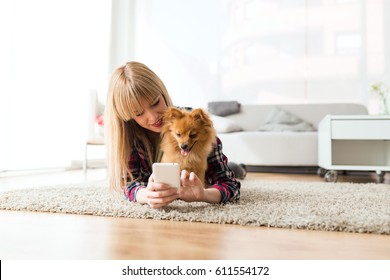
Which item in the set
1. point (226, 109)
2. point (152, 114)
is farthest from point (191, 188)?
point (226, 109)

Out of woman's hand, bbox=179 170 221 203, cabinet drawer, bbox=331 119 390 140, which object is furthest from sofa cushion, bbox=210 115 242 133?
woman's hand, bbox=179 170 221 203

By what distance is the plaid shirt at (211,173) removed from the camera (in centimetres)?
148

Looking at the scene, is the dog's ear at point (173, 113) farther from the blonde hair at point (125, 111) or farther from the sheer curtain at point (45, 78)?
the sheer curtain at point (45, 78)

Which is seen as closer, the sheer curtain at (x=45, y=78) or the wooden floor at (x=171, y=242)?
the wooden floor at (x=171, y=242)

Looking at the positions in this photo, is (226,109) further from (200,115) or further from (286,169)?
(200,115)

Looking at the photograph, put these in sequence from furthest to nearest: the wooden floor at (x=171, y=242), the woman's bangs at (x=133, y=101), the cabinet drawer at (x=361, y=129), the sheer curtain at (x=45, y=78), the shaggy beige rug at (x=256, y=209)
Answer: the sheer curtain at (x=45, y=78)
the cabinet drawer at (x=361, y=129)
the woman's bangs at (x=133, y=101)
the shaggy beige rug at (x=256, y=209)
the wooden floor at (x=171, y=242)

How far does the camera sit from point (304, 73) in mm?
4820

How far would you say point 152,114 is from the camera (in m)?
1.45

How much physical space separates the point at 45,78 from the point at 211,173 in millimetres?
2845

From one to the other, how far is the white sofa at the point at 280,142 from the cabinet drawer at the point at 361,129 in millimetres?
770

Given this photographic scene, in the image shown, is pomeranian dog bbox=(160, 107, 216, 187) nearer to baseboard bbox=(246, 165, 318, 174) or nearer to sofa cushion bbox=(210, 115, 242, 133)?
sofa cushion bbox=(210, 115, 242, 133)

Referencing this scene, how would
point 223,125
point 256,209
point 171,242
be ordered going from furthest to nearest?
point 223,125
point 256,209
point 171,242

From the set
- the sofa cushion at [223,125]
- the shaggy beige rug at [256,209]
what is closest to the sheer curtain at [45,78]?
the sofa cushion at [223,125]

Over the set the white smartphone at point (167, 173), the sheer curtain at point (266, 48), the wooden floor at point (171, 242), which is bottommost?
the wooden floor at point (171, 242)
